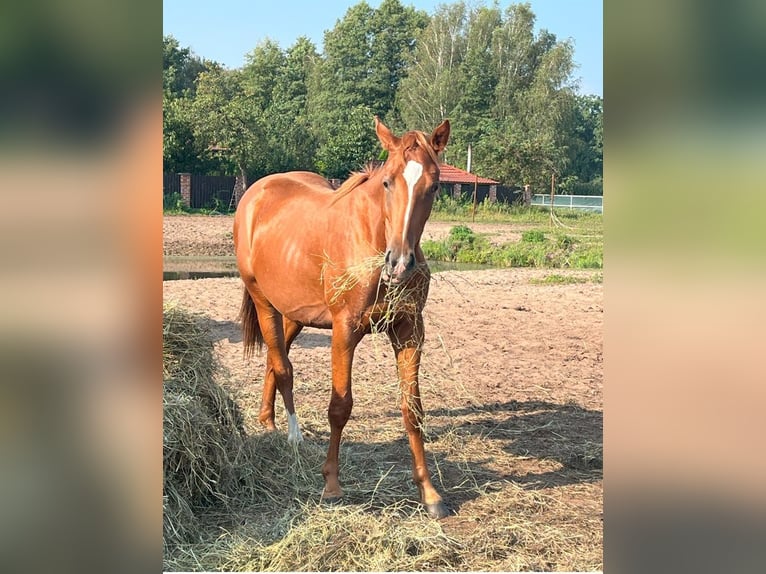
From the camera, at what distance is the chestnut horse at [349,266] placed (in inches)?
143

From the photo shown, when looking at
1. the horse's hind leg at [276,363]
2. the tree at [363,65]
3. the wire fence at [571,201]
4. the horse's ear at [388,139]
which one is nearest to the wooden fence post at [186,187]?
the tree at [363,65]

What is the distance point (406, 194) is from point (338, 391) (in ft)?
4.17

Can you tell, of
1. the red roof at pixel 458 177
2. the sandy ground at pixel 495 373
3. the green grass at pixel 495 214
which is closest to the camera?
the sandy ground at pixel 495 373

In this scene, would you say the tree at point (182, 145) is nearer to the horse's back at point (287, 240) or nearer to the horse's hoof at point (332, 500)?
the horse's back at point (287, 240)

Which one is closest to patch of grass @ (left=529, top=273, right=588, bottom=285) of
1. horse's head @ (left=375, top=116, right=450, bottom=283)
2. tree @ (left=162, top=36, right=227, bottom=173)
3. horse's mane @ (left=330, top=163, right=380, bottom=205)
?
horse's mane @ (left=330, top=163, right=380, bottom=205)

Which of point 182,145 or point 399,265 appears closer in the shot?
point 399,265

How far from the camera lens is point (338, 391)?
4223 mm

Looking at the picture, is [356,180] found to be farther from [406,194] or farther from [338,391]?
[338,391]

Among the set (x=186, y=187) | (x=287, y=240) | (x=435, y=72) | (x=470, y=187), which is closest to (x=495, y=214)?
(x=470, y=187)
